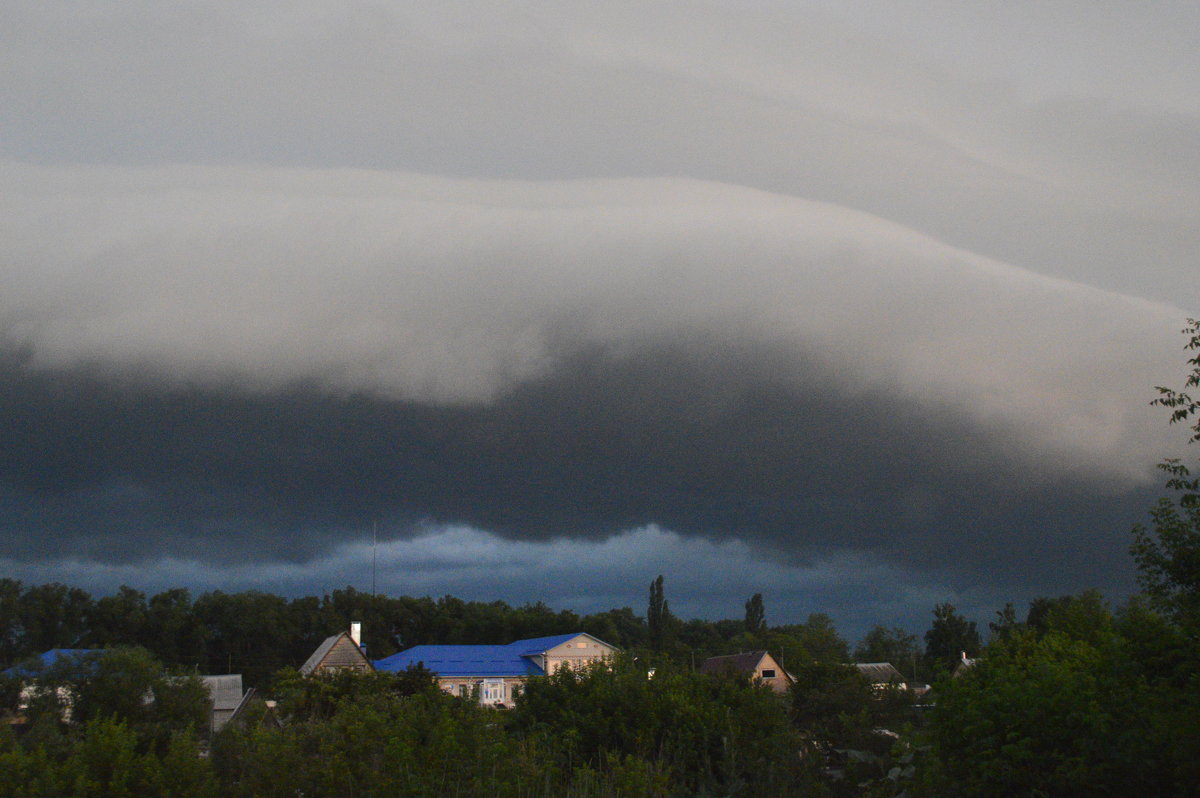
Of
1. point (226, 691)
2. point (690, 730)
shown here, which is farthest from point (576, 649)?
point (690, 730)

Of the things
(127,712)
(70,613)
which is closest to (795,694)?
(127,712)

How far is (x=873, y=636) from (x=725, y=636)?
31.0m

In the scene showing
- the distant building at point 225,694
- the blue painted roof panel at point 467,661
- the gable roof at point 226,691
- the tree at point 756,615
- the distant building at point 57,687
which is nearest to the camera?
the distant building at point 57,687

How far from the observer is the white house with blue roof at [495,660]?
8694cm

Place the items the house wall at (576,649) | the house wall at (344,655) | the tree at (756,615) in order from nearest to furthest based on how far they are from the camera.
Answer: the house wall at (344,655), the house wall at (576,649), the tree at (756,615)

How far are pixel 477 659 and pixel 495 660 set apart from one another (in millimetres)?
1703

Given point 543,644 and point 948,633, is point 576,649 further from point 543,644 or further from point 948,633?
point 948,633

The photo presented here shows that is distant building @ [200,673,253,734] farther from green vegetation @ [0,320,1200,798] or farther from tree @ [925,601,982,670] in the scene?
tree @ [925,601,982,670]

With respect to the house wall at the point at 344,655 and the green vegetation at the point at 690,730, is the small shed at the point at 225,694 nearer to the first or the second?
the house wall at the point at 344,655

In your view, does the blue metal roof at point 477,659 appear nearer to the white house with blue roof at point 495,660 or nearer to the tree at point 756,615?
the white house with blue roof at point 495,660

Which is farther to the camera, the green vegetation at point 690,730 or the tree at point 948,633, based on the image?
the tree at point 948,633

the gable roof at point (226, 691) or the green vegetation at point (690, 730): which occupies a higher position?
the green vegetation at point (690, 730)

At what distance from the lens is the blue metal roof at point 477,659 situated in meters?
88.1

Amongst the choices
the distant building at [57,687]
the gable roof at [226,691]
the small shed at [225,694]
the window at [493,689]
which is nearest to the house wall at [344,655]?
the small shed at [225,694]
